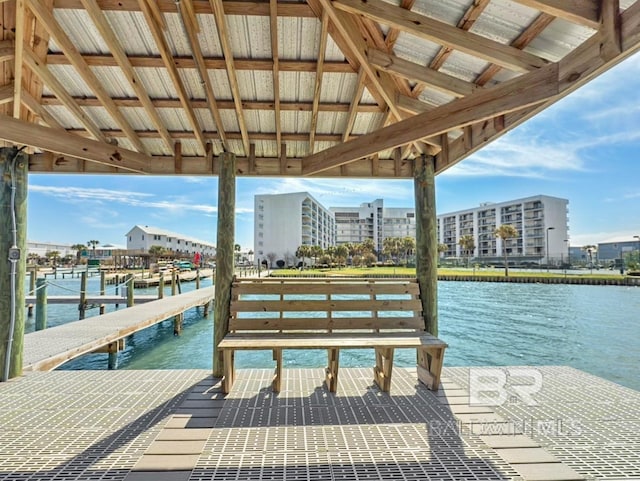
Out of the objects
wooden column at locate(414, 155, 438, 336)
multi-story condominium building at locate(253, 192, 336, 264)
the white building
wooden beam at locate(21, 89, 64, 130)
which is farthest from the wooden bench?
the white building

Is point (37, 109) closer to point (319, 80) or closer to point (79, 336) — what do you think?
point (319, 80)

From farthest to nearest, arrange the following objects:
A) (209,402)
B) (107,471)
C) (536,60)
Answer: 1. (209,402)
2. (536,60)
3. (107,471)

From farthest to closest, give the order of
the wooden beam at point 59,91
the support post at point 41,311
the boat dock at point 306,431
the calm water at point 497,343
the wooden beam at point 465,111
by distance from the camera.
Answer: the support post at point 41,311 → the calm water at point 497,343 → the wooden beam at point 59,91 → the wooden beam at point 465,111 → the boat dock at point 306,431

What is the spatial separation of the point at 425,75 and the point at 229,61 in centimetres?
210

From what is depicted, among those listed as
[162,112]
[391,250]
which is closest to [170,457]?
[162,112]

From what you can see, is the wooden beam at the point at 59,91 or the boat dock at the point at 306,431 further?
the wooden beam at the point at 59,91

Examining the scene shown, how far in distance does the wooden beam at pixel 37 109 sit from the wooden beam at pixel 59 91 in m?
0.34

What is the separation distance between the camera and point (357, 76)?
12.7 feet

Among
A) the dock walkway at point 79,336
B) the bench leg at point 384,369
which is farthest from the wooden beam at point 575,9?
the dock walkway at point 79,336

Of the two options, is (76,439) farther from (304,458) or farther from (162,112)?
(162,112)

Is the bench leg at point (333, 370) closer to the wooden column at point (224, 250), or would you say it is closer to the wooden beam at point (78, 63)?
the wooden column at point (224, 250)

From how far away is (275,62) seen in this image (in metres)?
3.59

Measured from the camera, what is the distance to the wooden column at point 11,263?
13.7 feet

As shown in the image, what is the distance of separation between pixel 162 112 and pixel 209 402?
3.71 metres
